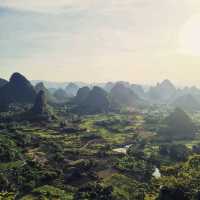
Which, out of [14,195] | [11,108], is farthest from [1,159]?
[11,108]

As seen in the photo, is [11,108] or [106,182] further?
[11,108]

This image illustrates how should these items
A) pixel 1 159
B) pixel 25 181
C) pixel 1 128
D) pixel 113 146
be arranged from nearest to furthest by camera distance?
pixel 25 181 < pixel 1 159 < pixel 113 146 < pixel 1 128

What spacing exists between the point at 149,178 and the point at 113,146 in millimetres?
32737

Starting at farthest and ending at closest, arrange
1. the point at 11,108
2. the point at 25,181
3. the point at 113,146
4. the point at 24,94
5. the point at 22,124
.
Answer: the point at 24,94 → the point at 11,108 → the point at 22,124 → the point at 113,146 → the point at 25,181

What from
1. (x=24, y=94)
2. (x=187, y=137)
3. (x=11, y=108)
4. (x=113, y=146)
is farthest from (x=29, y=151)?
(x=24, y=94)

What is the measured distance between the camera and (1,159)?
77.9 metres

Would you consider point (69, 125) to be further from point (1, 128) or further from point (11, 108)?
point (11, 108)

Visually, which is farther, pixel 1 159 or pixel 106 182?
pixel 1 159

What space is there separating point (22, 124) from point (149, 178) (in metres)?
62.1

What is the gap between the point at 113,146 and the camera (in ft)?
329

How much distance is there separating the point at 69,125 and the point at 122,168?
56.7 m

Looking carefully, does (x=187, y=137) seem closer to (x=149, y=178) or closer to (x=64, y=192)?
(x=149, y=178)


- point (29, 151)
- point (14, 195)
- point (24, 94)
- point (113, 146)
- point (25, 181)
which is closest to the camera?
point (14, 195)

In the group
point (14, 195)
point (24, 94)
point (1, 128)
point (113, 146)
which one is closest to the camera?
point (14, 195)
